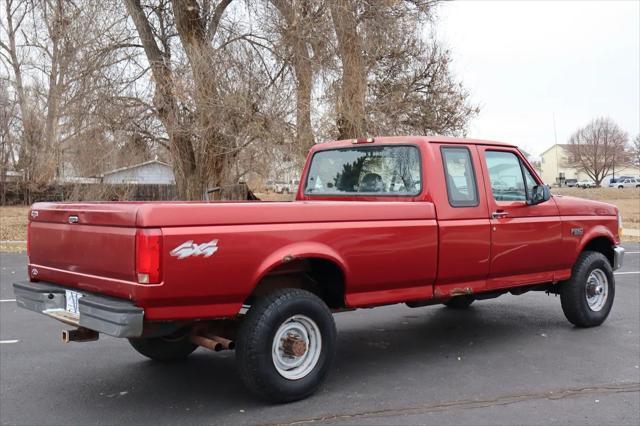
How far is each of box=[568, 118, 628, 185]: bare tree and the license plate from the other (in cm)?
8503

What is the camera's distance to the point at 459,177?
5.79m

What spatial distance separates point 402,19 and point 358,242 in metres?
13.7

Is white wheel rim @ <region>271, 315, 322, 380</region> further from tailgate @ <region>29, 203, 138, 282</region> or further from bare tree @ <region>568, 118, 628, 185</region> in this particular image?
bare tree @ <region>568, 118, 628, 185</region>

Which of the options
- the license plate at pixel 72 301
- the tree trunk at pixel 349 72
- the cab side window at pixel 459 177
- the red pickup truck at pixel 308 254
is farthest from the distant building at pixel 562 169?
the license plate at pixel 72 301

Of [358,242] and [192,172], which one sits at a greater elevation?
[192,172]

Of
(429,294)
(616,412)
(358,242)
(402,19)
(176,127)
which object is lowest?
(616,412)

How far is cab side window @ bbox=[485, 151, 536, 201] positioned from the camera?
6.09 meters

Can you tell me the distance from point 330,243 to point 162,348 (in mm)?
1931

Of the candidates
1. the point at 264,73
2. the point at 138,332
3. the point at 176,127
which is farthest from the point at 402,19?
the point at 138,332

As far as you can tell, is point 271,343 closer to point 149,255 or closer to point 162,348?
point 149,255

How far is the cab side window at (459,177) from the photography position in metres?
5.65

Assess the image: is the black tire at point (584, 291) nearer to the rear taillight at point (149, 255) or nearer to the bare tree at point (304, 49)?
the rear taillight at point (149, 255)

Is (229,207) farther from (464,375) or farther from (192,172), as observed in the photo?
(192,172)

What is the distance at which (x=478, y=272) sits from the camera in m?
5.73
